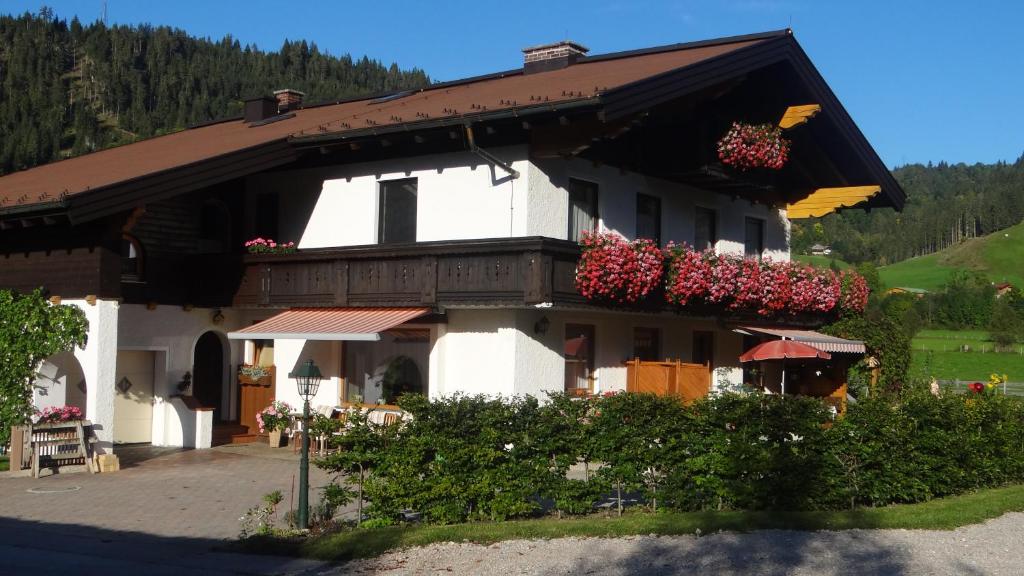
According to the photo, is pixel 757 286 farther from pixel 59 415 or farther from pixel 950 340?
pixel 950 340

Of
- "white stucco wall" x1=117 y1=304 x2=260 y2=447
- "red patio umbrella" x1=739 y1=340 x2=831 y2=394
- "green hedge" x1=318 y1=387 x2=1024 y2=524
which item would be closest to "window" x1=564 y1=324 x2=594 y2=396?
"red patio umbrella" x1=739 y1=340 x2=831 y2=394

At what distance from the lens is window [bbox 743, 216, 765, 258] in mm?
24766

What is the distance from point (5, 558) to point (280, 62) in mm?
121857

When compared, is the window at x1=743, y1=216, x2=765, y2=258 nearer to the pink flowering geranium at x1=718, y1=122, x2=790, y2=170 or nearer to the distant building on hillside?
the pink flowering geranium at x1=718, y1=122, x2=790, y2=170

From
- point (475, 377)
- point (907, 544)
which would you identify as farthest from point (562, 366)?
point (907, 544)

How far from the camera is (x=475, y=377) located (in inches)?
740

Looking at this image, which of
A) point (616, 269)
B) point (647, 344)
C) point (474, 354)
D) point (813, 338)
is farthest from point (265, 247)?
point (813, 338)

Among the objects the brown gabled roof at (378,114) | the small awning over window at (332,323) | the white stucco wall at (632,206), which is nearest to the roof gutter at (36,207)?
the brown gabled roof at (378,114)

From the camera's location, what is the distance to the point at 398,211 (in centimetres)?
2033

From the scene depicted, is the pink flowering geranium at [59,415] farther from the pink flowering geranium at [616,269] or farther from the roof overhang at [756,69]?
the roof overhang at [756,69]

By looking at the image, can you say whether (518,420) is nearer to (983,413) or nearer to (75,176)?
(983,413)

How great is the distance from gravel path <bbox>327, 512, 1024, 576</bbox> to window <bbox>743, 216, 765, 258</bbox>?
13928 mm

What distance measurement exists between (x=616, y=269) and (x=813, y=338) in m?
6.51

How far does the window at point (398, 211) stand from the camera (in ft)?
65.9
